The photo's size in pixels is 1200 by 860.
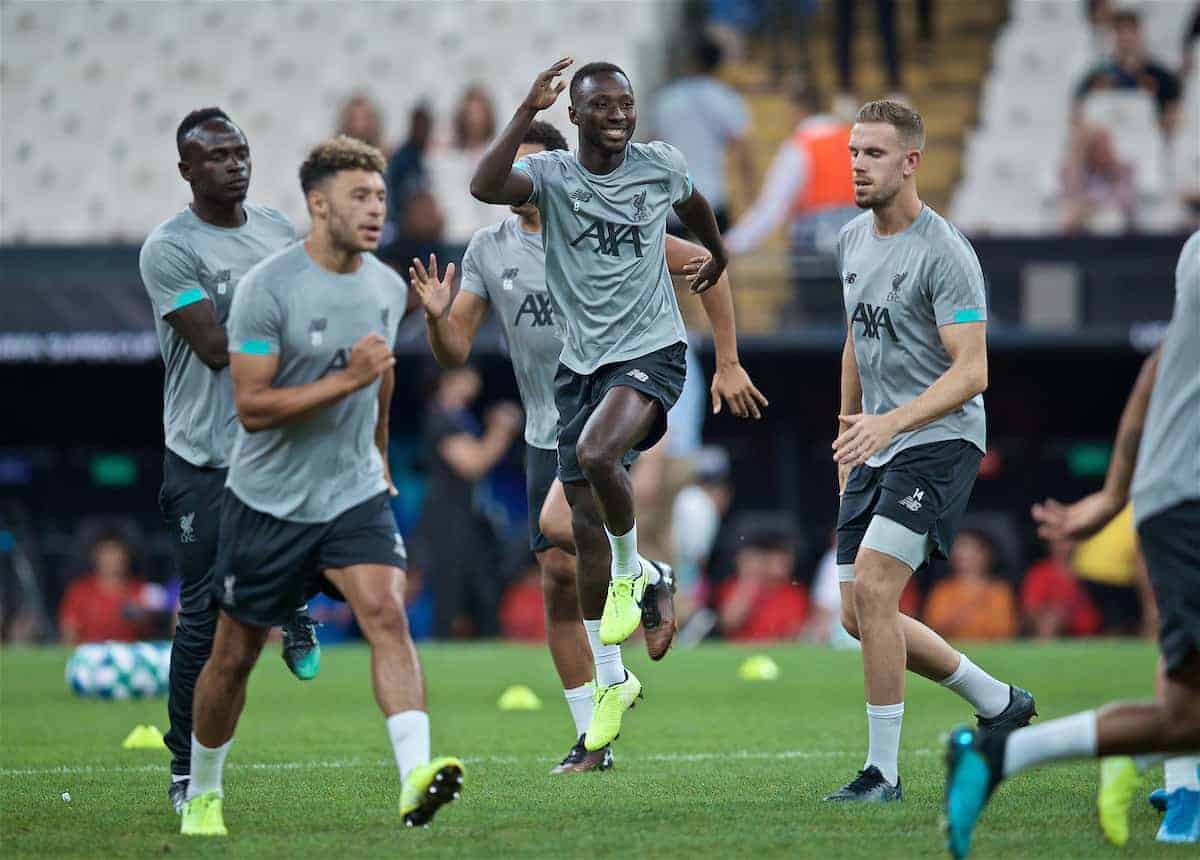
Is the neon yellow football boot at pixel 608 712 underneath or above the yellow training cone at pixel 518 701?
above

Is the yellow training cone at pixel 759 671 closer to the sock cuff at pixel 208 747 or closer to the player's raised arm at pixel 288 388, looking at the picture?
the sock cuff at pixel 208 747

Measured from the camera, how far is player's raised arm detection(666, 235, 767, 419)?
7.98 m

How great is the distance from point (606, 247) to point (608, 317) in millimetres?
274

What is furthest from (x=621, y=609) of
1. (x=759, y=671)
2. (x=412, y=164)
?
(x=412, y=164)

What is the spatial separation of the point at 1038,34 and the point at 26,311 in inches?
438

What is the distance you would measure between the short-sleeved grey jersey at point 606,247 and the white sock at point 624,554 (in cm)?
68

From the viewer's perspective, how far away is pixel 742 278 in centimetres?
1648

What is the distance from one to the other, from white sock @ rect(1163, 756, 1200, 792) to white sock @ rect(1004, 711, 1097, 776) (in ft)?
3.09

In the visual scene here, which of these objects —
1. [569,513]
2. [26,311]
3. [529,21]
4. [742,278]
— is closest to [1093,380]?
[742,278]

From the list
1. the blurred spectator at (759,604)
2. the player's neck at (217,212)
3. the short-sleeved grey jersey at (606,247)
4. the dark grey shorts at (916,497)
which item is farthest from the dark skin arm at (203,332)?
the blurred spectator at (759,604)

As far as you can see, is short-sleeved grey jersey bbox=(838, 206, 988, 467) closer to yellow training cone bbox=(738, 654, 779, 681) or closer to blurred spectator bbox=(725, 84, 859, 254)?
yellow training cone bbox=(738, 654, 779, 681)

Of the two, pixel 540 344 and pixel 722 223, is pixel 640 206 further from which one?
pixel 722 223

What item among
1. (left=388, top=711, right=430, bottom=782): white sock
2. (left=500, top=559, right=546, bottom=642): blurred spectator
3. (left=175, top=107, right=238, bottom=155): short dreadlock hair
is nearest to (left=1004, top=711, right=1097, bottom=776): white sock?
(left=388, top=711, right=430, bottom=782): white sock

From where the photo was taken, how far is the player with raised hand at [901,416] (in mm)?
6871
